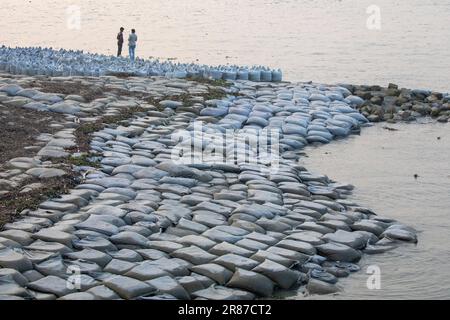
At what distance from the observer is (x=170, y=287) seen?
6203mm

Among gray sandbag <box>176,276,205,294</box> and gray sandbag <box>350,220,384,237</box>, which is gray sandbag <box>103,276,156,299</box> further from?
gray sandbag <box>350,220,384,237</box>

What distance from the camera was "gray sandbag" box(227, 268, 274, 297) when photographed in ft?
21.3

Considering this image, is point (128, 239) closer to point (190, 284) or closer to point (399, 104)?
point (190, 284)

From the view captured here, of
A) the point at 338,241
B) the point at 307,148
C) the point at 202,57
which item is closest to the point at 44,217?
the point at 338,241

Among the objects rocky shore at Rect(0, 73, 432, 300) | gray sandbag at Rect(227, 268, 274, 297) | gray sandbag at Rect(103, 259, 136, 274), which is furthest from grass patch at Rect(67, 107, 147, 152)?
gray sandbag at Rect(227, 268, 274, 297)

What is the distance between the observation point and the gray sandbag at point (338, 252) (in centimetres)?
738

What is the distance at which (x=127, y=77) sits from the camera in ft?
47.8

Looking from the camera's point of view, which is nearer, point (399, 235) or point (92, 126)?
point (399, 235)

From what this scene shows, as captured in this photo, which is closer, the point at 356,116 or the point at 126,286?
the point at 126,286

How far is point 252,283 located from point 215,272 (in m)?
0.33

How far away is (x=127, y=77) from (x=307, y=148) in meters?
4.42

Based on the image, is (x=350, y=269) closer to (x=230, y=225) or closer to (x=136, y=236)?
(x=230, y=225)

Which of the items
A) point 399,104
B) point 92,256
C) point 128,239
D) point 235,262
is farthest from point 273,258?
point 399,104

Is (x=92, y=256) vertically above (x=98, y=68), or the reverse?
(x=98, y=68)
